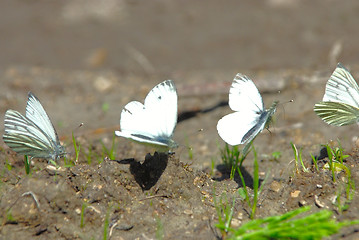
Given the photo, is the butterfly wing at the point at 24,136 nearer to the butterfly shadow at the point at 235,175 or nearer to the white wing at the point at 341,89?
the butterfly shadow at the point at 235,175

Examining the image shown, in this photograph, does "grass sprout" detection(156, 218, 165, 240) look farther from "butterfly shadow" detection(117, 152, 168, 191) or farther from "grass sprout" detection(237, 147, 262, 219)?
"grass sprout" detection(237, 147, 262, 219)

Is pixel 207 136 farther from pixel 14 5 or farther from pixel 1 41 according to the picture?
pixel 14 5

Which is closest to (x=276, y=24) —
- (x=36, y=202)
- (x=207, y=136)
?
(x=207, y=136)

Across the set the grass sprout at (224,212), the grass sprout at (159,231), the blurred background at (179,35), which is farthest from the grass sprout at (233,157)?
the blurred background at (179,35)

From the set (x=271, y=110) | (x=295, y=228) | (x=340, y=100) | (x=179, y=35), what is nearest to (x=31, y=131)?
(x=271, y=110)

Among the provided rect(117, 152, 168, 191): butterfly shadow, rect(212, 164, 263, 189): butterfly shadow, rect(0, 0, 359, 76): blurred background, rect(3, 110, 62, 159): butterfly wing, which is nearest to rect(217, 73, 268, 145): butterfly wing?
rect(117, 152, 168, 191): butterfly shadow
